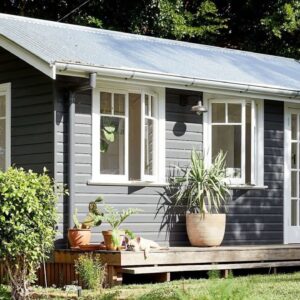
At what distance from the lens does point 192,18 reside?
70.7ft

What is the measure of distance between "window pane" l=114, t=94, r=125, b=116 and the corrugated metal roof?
0.49 m

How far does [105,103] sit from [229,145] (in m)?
2.31

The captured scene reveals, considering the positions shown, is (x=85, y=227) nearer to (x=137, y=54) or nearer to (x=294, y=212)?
(x=137, y=54)

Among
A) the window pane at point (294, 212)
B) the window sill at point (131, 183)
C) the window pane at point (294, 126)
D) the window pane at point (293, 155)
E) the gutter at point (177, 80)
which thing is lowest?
the window pane at point (294, 212)

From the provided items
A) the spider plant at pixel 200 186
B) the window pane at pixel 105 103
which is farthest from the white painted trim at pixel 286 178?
the window pane at pixel 105 103

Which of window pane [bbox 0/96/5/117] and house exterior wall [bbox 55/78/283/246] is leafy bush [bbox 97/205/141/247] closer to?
house exterior wall [bbox 55/78/283/246]

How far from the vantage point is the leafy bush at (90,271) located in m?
9.54

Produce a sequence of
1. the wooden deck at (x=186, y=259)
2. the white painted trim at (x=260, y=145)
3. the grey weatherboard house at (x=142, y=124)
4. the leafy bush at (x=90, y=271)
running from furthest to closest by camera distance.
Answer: the white painted trim at (x=260, y=145) < the grey weatherboard house at (x=142, y=124) < the wooden deck at (x=186, y=259) < the leafy bush at (x=90, y=271)

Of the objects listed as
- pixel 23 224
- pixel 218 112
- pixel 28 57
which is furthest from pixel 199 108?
pixel 23 224

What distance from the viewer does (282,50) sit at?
22047 millimetres

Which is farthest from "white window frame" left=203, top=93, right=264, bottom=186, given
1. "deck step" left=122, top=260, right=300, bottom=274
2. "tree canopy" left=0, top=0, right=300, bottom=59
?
"tree canopy" left=0, top=0, right=300, bottom=59

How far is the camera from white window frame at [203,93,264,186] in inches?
484

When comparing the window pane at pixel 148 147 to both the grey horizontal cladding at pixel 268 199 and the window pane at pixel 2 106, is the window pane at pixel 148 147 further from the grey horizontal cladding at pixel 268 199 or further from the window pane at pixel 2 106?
the window pane at pixel 2 106

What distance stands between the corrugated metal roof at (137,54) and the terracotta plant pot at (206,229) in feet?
6.65
